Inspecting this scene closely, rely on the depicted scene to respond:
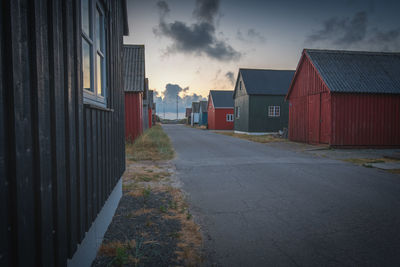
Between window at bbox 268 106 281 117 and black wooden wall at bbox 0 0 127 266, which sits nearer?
black wooden wall at bbox 0 0 127 266

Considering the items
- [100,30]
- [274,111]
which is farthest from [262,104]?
[100,30]

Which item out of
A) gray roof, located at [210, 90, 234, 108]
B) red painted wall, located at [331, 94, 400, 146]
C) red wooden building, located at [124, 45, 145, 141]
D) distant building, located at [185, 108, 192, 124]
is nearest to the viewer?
red painted wall, located at [331, 94, 400, 146]

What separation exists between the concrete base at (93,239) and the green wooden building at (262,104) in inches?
917

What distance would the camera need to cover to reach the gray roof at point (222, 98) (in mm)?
37906

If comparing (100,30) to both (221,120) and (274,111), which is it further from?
(221,120)

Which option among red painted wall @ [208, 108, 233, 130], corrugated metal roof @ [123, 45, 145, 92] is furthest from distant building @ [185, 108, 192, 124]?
corrugated metal roof @ [123, 45, 145, 92]

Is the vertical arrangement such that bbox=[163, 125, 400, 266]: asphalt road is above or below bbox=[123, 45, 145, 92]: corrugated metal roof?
below

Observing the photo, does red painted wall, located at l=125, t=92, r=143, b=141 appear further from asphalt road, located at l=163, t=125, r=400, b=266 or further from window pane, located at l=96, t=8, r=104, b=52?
window pane, located at l=96, t=8, r=104, b=52

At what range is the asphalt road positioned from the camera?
279 centimetres

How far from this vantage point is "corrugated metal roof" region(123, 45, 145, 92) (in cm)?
1501

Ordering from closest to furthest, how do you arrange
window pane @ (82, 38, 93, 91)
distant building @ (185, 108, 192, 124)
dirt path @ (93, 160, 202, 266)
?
dirt path @ (93, 160, 202, 266)
window pane @ (82, 38, 93, 91)
distant building @ (185, 108, 192, 124)

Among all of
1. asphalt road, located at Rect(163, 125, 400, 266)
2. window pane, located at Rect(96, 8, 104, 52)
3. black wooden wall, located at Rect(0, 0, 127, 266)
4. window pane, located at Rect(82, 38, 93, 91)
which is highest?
window pane, located at Rect(96, 8, 104, 52)

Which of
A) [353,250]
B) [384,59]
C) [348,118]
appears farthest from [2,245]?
[384,59]

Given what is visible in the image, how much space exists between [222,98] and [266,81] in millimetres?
11763
